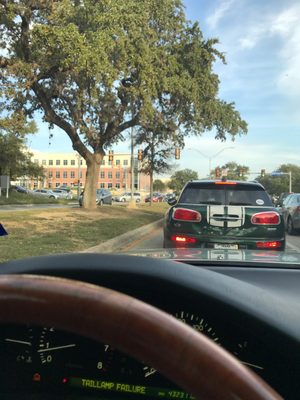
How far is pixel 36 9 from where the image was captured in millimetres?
20062

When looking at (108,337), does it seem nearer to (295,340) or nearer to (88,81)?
(295,340)

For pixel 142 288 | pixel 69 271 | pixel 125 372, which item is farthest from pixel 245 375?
pixel 125 372

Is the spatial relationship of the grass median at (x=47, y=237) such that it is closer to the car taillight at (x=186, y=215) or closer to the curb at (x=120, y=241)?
the curb at (x=120, y=241)

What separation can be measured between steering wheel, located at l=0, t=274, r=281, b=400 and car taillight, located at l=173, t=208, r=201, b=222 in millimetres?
6577

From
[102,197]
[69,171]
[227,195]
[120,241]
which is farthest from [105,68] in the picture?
[69,171]

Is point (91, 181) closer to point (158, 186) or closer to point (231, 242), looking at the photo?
point (231, 242)

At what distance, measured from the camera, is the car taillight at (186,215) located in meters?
7.55

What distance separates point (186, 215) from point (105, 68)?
11.6m

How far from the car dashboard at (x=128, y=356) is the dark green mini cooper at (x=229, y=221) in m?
5.67

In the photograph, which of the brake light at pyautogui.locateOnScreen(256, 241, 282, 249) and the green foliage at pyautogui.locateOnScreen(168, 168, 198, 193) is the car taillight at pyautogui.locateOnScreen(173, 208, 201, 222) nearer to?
the brake light at pyautogui.locateOnScreen(256, 241, 282, 249)

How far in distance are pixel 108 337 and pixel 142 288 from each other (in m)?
0.63

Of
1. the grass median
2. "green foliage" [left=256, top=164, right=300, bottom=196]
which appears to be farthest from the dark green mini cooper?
"green foliage" [left=256, top=164, right=300, bottom=196]

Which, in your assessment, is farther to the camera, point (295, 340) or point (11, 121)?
point (11, 121)

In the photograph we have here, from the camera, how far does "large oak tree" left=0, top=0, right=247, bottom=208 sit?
1820 cm
